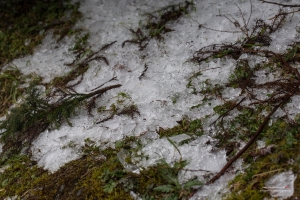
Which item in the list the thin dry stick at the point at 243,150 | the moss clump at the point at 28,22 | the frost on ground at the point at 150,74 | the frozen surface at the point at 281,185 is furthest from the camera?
the moss clump at the point at 28,22

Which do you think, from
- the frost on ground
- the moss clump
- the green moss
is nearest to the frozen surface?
the frost on ground

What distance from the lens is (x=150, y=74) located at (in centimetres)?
359

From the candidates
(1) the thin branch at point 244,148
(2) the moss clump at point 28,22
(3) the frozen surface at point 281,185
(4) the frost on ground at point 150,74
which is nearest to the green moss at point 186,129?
(4) the frost on ground at point 150,74

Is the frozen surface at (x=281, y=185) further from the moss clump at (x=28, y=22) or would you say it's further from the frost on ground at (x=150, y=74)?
the moss clump at (x=28, y=22)

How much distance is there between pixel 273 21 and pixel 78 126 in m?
2.37

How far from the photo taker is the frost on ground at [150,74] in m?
2.74

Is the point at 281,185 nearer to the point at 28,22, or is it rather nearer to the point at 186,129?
the point at 186,129

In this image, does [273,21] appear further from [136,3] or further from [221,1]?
[136,3]

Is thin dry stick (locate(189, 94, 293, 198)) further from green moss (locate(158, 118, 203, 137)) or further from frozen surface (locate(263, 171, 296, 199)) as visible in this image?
green moss (locate(158, 118, 203, 137))

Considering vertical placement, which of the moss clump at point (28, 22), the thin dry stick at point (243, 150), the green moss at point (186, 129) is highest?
the thin dry stick at point (243, 150)

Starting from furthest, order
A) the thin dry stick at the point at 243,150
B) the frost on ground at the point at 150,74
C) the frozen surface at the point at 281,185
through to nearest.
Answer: the frost on ground at the point at 150,74
the thin dry stick at the point at 243,150
the frozen surface at the point at 281,185

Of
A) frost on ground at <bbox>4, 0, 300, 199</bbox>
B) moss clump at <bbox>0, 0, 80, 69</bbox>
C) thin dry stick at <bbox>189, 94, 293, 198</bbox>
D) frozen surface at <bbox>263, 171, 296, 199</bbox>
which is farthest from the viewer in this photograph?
moss clump at <bbox>0, 0, 80, 69</bbox>

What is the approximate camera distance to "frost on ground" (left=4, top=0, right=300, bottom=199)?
2.74m

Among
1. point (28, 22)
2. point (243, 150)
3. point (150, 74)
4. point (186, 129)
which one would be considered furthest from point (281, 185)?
point (28, 22)
